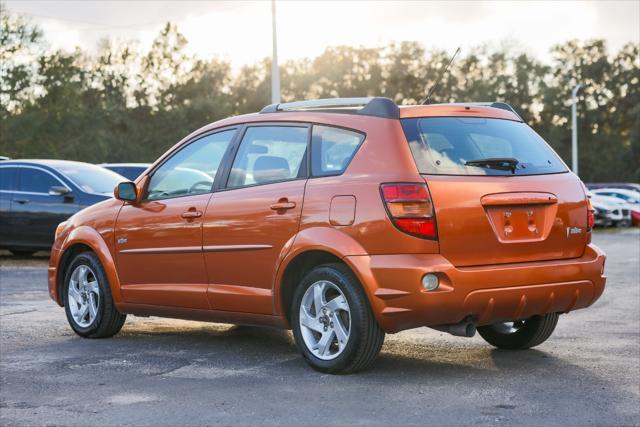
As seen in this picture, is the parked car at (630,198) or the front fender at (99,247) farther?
the parked car at (630,198)

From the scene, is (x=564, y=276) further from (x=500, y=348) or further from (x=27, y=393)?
(x=27, y=393)

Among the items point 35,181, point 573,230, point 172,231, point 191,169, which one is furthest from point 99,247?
point 35,181

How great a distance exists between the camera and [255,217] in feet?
22.5

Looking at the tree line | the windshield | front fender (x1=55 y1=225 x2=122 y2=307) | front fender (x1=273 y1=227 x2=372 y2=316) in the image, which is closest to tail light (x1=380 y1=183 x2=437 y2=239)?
front fender (x1=273 y1=227 x2=372 y2=316)

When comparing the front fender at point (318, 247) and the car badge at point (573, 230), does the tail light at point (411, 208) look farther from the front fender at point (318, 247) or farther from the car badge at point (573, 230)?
the car badge at point (573, 230)

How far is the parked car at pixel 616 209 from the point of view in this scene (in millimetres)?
38438

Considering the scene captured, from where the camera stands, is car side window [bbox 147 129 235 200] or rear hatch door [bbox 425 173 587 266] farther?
car side window [bbox 147 129 235 200]

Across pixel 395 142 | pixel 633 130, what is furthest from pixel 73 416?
pixel 633 130

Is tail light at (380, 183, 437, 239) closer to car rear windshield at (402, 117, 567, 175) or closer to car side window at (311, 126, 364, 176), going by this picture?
car rear windshield at (402, 117, 567, 175)

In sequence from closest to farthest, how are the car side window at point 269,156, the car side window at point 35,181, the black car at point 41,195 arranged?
the car side window at point 269,156 < the black car at point 41,195 < the car side window at point 35,181

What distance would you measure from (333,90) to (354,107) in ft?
236

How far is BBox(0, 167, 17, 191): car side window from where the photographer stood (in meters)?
17.0

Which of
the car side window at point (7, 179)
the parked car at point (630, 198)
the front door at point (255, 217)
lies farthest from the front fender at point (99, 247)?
the parked car at point (630, 198)

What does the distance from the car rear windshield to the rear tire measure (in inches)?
45.7
